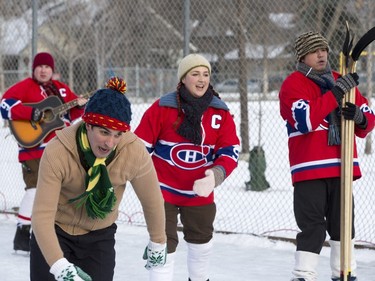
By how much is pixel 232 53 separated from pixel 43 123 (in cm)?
357

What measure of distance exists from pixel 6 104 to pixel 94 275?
315 centimetres

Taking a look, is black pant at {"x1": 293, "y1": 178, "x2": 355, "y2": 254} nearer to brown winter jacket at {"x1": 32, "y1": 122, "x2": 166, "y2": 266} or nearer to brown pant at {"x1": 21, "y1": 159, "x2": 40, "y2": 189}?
brown winter jacket at {"x1": 32, "y1": 122, "x2": 166, "y2": 266}

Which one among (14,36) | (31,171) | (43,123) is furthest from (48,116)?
(14,36)

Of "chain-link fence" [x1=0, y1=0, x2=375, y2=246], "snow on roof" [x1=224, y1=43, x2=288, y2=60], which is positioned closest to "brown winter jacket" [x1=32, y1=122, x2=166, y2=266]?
"chain-link fence" [x1=0, y1=0, x2=375, y2=246]

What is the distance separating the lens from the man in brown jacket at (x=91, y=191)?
3.11 metres

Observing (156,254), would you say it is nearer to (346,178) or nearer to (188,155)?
(188,155)

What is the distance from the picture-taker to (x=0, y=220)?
808 cm

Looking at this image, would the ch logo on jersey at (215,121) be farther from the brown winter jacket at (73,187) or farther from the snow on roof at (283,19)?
the snow on roof at (283,19)

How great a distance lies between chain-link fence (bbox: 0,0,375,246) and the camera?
788cm

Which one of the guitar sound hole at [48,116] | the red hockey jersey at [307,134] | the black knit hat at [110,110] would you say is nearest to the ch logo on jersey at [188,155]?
the red hockey jersey at [307,134]

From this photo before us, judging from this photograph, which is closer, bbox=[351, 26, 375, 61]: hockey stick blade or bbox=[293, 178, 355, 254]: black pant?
bbox=[351, 26, 375, 61]: hockey stick blade

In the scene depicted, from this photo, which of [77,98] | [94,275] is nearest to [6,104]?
[77,98]

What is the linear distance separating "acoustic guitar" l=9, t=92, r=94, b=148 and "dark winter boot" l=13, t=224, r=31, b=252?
2.17 ft

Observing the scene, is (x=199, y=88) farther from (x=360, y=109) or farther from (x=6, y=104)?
(x=6, y=104)
